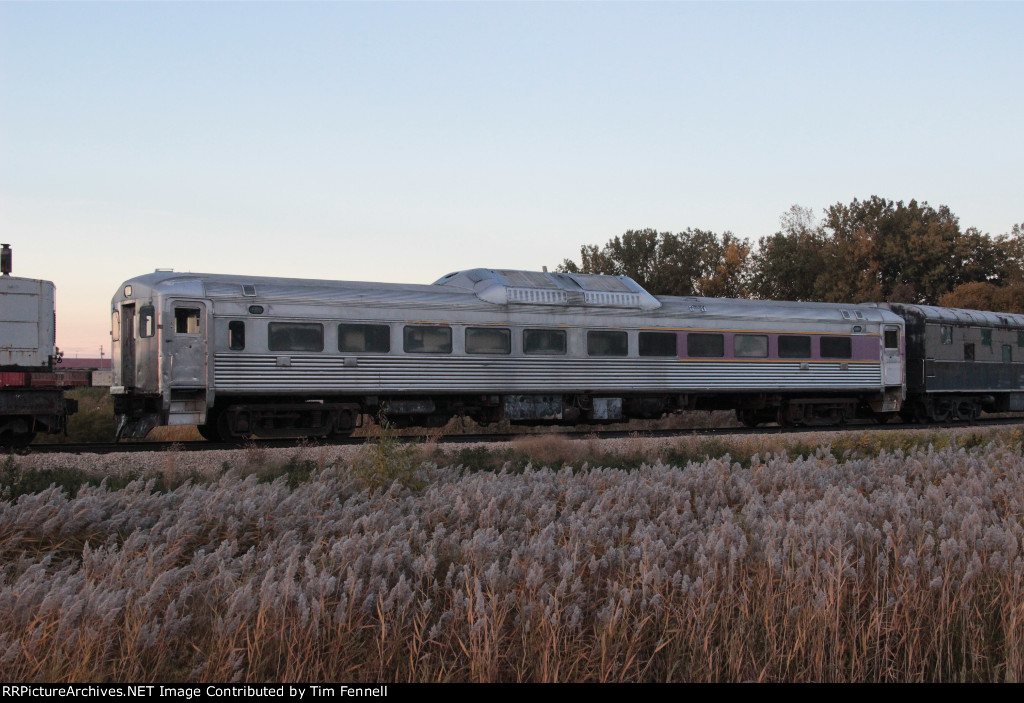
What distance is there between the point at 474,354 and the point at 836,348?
1058cm

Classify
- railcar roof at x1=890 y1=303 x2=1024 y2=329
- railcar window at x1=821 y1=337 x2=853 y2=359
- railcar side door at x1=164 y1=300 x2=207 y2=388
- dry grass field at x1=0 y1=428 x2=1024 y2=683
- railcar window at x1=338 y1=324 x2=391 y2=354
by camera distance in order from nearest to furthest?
1. dry grass field at x1=0 y1=428 x2=1024 y2=683
2. railcar side door at x1=164 y1=300 x2=207 y2=388
3. railcar window at x1=338 y1=324 x2=391 y2=354
4. railcar window at x1=821 y1=337 x2=853 y2=359
5. railcar roof at x1=890 y1=303 x2=1024 y2=329

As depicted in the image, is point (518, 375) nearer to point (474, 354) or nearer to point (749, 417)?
point (474, 354)

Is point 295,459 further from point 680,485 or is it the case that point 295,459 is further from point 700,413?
point 700,413

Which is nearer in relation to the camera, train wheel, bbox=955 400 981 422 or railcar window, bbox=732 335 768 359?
railcar window, bbox=732 335 768 359

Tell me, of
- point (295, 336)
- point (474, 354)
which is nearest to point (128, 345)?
point (295, 336)

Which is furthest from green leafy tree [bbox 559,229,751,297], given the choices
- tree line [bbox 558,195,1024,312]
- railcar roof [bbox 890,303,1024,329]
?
railcar roof [bbox 890,303,1024,329]

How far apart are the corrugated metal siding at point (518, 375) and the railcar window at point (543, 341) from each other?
24 centimetres

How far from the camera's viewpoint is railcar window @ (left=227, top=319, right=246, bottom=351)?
17000 mm

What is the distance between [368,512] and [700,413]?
20.0 meters

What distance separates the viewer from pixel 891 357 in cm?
2491

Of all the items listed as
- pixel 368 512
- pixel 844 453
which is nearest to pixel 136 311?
pixel 368 512

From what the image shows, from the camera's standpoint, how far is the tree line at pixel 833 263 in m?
56.5

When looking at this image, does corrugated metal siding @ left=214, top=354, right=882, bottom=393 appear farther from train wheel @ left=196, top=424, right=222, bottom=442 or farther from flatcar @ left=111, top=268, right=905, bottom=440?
train wheel @ left=196, top=424, right=222, bottom=442

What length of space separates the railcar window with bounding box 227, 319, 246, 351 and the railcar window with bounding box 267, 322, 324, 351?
477 mm
